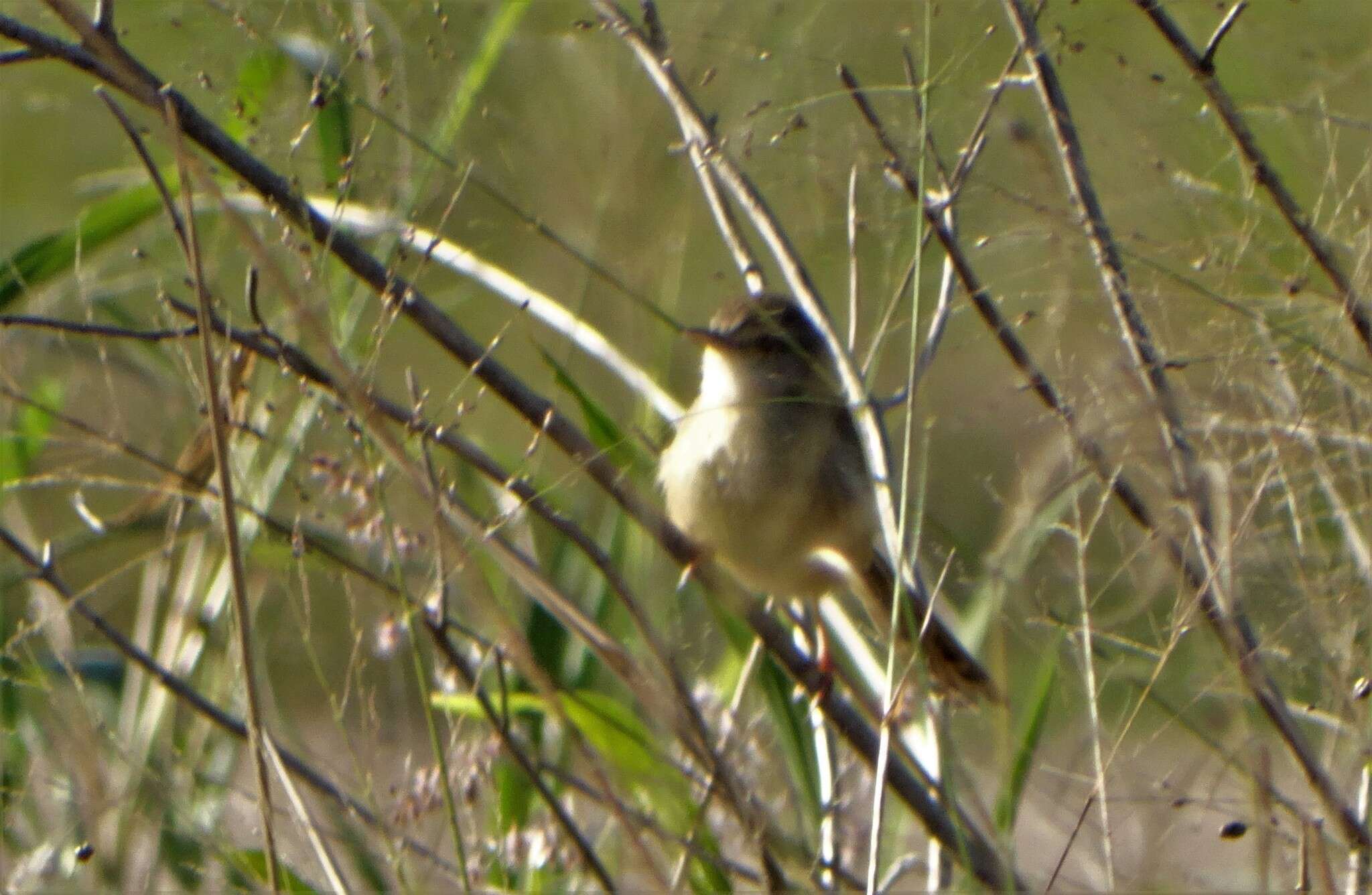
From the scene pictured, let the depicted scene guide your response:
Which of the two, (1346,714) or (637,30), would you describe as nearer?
(1346,714)

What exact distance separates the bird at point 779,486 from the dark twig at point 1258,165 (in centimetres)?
150

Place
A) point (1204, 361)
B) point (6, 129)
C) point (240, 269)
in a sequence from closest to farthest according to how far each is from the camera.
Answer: point (1204, 361) → point (240, 269) → point (6, 129)

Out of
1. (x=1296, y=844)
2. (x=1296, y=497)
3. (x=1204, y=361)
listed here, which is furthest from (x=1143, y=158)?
(x=1296, y=844)

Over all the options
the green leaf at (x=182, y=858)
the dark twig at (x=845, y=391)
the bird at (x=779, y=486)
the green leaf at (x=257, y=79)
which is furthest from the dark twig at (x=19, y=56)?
the bird at (x=779, y=486)

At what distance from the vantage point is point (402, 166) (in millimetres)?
2521

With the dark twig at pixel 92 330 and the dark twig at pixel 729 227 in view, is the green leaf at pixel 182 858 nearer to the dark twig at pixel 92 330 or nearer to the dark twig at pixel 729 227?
the dark twig at pixel 92 330

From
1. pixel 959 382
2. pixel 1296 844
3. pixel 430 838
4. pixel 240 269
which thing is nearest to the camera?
pixel 1296 844

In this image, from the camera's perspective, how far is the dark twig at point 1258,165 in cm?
238

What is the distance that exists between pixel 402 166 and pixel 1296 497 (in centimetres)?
161

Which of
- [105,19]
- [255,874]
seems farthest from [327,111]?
[255,874]

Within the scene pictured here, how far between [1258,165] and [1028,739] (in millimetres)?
1046

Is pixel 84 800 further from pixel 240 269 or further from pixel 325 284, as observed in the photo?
pixel 240 269

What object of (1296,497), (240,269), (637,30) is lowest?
(1296,497)

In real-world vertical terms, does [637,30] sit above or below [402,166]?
above
